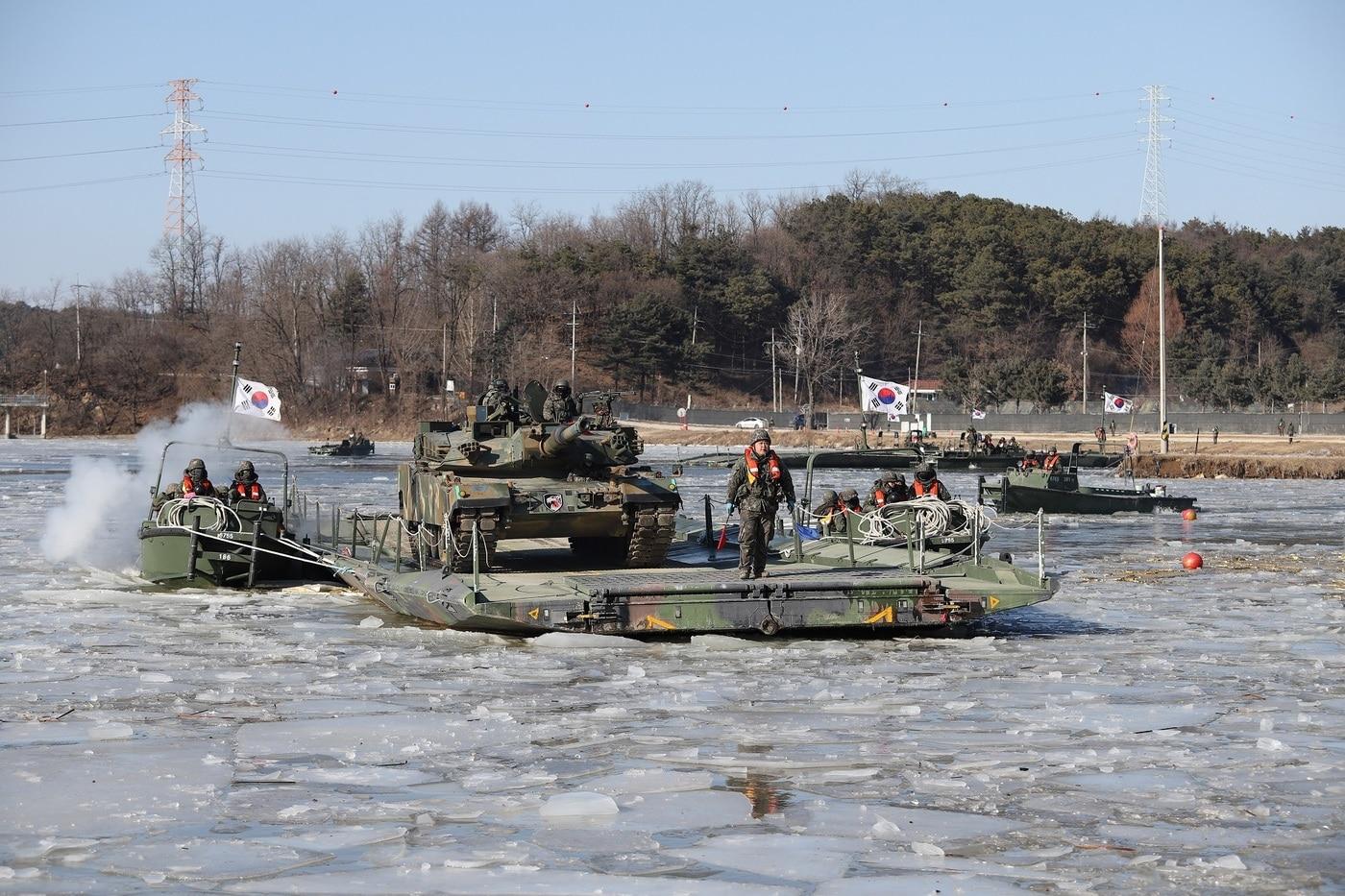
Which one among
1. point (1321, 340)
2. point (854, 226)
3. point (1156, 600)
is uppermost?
point (854, 226)

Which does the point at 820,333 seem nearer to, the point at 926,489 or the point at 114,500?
the point at 114,500

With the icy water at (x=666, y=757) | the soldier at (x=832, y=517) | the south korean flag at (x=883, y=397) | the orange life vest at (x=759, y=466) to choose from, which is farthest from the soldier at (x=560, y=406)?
the south korean flag at (x=883, y=397)

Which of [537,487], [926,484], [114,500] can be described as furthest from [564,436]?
[114,500]

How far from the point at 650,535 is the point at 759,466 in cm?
227

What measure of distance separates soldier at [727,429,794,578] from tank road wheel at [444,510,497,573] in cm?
276

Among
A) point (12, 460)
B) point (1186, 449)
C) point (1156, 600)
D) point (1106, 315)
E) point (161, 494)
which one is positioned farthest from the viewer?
point (1106, 315)

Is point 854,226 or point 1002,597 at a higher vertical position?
point 854,226

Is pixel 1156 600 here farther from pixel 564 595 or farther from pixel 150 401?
pixel 150 401

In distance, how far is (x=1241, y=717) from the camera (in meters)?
12.5

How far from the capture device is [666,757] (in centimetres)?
1087

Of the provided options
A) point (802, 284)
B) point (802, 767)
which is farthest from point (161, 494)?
point (802, 284)

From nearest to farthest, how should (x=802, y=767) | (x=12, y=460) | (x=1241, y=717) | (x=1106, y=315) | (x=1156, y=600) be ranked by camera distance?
1. (x=802, y=767)
2. (x=1241, y=717)
3. (x=1156, y=600)
4. (x=12, y=460)
5. (x=1106, y=315)

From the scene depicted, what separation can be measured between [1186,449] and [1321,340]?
5292 centimetres

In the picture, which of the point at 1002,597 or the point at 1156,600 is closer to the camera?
the point at 1002,597
